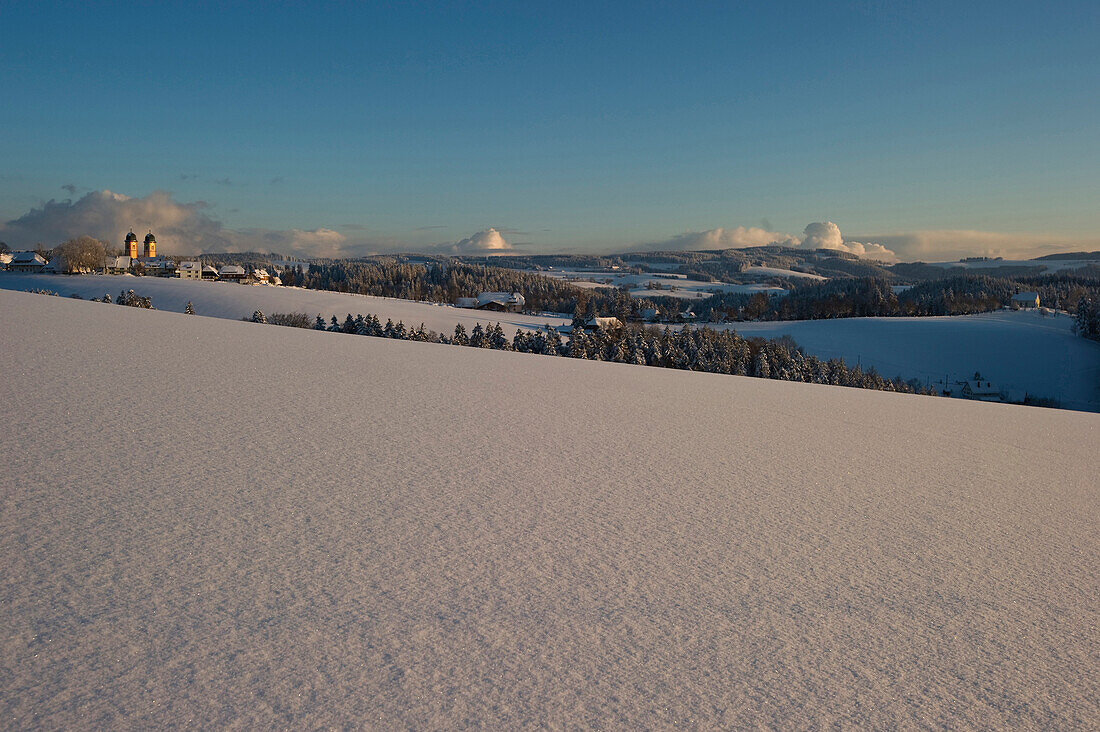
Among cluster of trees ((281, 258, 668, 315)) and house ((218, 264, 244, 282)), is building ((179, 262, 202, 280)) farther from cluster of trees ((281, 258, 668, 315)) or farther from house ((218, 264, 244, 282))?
cluster of trees ((281, 258, 668, 315))

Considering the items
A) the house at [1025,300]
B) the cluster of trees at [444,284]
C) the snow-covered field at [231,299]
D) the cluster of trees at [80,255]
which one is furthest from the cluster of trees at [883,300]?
the cluster of trees at [80,255]

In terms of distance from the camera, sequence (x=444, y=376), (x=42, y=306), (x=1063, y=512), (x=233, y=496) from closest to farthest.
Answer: (x=233, y=496), (x=1063, y=512), (x=444, y=376), (x=42, y=306)

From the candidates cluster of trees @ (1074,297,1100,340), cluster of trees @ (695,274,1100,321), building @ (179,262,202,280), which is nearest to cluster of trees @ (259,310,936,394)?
cluster of trees @ (1074,297,1100,340)

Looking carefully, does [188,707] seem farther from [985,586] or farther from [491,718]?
[985,586]

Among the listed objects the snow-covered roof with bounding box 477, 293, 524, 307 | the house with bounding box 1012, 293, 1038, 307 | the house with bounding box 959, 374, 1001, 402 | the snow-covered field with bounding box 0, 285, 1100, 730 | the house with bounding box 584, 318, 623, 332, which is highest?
the house with bounding box 1012, 293, 1038, 307

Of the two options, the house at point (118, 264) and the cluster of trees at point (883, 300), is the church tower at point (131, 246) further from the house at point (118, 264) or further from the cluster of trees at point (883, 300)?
the cluster of trees at point (883, 300)

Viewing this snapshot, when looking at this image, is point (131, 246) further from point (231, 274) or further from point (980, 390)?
point (980, 390)

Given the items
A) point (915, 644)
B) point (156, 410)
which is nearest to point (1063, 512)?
point (915, 644)
